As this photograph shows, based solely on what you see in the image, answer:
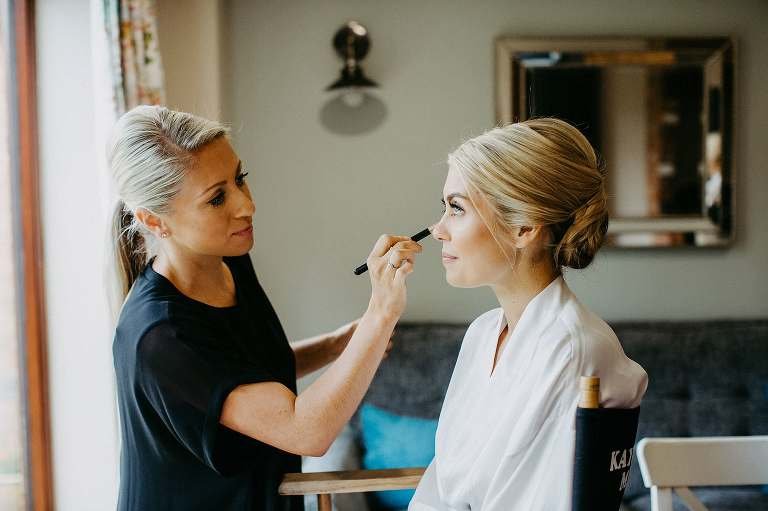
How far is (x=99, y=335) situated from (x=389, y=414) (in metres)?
0.96

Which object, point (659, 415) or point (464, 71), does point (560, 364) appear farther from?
point (464, 71)

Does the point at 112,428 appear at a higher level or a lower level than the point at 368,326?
lower

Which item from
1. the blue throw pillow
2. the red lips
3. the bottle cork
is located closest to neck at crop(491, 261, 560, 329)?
the bottle cork

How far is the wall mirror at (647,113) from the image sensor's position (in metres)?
2.89

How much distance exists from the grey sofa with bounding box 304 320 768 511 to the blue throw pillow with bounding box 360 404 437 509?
85 mm

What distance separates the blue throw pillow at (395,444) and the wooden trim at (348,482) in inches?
39.0

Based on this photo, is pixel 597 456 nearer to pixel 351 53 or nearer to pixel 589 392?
pixel 589 392

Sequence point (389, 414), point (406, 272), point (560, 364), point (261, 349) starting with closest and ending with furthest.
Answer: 1. point (560, 364)
2. point (406, 272)
3. point (261, 349)
4. point (389, 414)

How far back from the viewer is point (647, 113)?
2959 mm

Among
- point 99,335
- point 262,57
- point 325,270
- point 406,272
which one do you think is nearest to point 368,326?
point 406,272

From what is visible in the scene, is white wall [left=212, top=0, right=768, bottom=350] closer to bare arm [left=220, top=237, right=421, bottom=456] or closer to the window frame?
the window frame

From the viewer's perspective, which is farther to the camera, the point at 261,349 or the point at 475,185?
the point at 261,349

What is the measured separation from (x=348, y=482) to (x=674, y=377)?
5.41 feet

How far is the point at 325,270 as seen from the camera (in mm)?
2928
